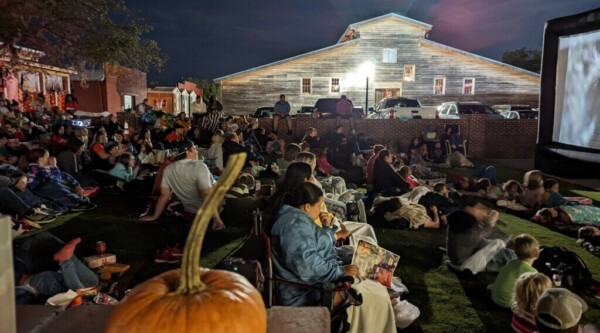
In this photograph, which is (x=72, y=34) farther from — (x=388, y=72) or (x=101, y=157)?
(x=388, y=72)

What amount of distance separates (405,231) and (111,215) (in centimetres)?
510

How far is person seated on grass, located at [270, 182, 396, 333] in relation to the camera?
328 centimetres

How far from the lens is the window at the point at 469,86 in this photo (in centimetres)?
3232

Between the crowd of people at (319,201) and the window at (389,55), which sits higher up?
the window at (389,55)

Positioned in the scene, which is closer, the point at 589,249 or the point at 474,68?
the point at 589,249

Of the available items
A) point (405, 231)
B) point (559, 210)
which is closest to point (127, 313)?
point (405, 231)

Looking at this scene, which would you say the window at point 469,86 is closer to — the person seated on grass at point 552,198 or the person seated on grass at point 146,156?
the person seated on grass at point 552,198

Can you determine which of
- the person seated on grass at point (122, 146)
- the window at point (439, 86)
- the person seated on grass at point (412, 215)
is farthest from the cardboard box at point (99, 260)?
the window at point (439, 86)

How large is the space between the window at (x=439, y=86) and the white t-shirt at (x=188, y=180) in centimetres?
2818

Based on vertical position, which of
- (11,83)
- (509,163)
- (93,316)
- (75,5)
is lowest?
(509,163)

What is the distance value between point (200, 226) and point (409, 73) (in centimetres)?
3315

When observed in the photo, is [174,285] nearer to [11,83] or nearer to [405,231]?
[405,231]

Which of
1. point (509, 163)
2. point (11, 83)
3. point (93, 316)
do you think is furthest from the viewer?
point (11, 83)

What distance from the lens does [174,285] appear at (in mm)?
1312
